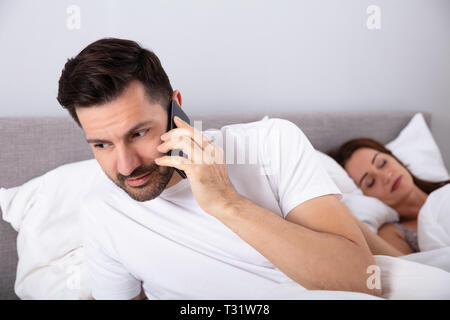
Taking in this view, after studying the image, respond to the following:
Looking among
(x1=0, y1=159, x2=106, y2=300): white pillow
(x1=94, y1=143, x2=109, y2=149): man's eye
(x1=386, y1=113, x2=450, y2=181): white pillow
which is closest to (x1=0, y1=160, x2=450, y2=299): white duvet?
(x1=0, y1=159, x2=106, y2=300): white pillow

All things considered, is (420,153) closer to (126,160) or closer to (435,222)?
(435,222)

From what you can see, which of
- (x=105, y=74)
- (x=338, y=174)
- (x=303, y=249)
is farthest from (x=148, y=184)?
(x=338, y=174)

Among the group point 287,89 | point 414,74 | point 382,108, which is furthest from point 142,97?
point 414,74

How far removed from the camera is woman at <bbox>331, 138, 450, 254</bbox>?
1.44m

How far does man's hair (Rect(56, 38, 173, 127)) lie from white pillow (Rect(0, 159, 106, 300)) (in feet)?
1.24

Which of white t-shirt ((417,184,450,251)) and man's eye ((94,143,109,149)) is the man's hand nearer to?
man's eye ((94,143,109,149))

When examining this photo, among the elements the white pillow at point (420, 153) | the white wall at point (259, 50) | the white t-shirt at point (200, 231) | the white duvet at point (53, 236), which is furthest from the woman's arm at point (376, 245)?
the white pillow at point (420, 153)

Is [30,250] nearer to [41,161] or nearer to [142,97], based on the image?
[41,161]

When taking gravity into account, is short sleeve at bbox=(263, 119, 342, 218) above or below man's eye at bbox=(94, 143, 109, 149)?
below

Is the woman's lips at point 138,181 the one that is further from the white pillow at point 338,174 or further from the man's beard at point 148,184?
the white pillow at point 338,174

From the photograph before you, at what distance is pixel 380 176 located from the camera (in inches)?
57.4

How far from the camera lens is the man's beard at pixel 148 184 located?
29.9 inches

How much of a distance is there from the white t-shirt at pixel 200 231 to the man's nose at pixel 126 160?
0.46ft

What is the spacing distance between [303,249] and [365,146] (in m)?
0.93
